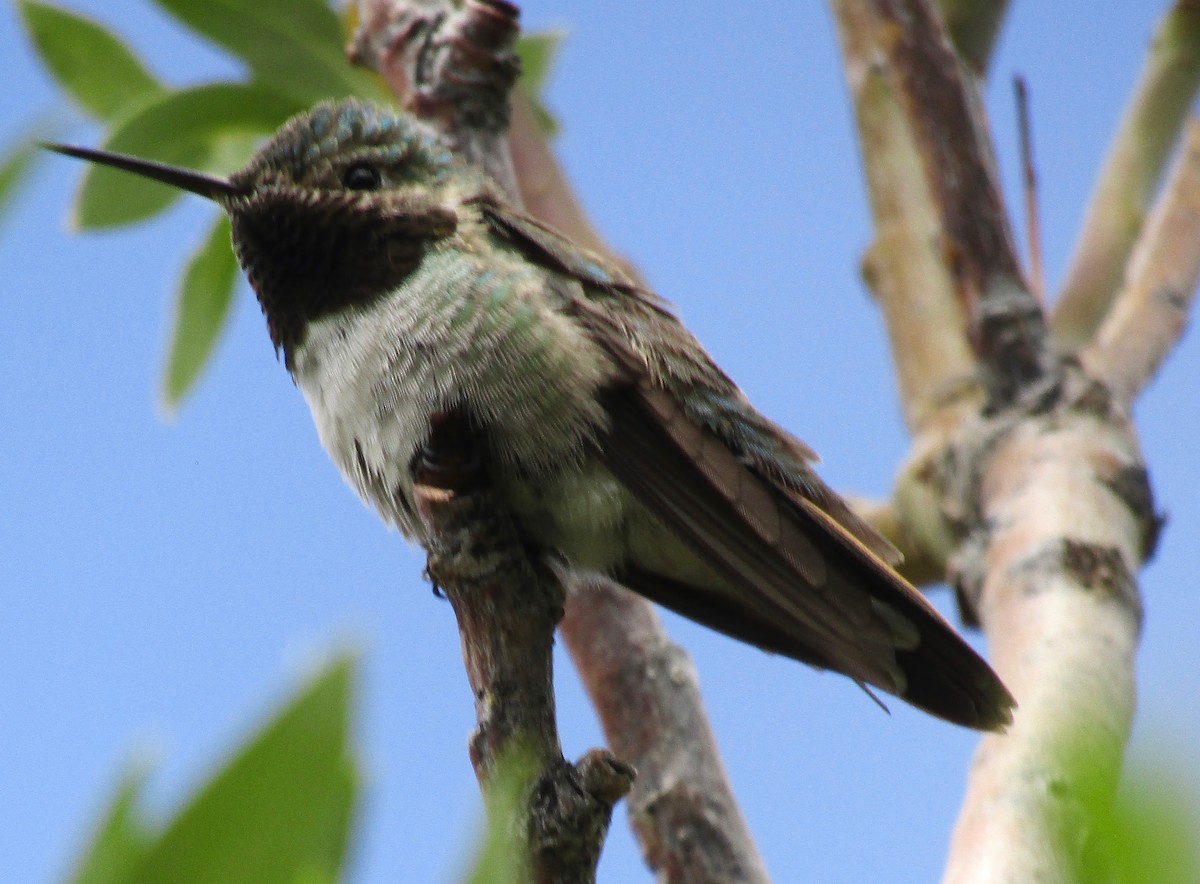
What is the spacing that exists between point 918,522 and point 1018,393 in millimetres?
406

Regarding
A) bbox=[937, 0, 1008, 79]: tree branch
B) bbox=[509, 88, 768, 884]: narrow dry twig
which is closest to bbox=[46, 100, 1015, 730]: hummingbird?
bbox=[509, 88, 768, 884]: narrow dry twig

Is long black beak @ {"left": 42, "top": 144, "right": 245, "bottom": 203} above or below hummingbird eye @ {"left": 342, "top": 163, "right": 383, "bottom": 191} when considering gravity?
below

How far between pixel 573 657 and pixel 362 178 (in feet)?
3.76

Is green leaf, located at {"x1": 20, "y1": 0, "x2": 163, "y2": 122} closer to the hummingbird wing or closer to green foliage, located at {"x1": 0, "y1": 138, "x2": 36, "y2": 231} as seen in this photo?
the hummingbird wing

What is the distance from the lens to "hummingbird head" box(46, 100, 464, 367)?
2842 millimetres

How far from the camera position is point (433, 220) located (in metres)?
2.86

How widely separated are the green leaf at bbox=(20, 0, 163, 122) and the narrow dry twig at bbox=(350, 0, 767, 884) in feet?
2.65

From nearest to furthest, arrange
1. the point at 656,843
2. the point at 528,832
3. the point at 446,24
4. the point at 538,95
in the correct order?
the point at 528,832
the point at 656,843
the point at 446,24
the point at 538,95

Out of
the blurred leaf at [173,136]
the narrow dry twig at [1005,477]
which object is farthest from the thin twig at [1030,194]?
the blurred leaf at [173,136]

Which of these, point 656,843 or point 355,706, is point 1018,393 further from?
point 355,706

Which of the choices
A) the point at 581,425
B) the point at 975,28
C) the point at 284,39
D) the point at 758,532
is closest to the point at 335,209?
the point at 581,425

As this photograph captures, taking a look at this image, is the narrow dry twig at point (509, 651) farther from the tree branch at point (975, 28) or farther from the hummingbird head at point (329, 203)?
the tree branch at point (975, 28)

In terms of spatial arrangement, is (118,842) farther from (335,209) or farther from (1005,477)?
(1005,477)

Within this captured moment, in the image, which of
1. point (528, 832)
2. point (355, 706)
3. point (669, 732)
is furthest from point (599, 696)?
point (355, 706)
